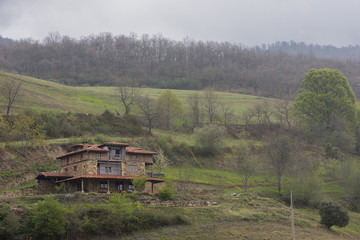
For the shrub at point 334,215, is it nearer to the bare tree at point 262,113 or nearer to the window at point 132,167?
the window at point 132,167

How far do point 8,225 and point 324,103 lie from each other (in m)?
71.6

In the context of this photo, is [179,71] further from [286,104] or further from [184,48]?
[286,104]

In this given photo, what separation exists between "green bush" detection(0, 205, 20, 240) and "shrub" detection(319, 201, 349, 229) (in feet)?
118

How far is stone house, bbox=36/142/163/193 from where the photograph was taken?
167 ft

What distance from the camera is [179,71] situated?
164 metres

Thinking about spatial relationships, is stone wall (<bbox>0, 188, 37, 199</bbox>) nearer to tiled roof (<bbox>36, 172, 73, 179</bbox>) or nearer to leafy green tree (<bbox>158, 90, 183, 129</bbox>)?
tiled roof (<bbox>36, 172, 73, 179</bbox>)

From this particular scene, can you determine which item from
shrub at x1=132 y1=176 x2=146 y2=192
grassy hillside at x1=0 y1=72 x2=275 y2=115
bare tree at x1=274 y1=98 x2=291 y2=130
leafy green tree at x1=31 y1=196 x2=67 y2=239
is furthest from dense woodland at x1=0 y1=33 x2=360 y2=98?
leafy green tree at x1=31 y1=196 x2=67 y2=239

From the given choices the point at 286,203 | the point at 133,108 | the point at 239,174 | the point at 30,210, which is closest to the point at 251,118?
the point at 133,108

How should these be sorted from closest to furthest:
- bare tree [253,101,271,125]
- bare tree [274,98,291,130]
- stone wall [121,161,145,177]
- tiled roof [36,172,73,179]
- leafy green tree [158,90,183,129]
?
tiled roof [36,172,73,179] → stone wall [121,161,145,177] → leafy green tree [158,90,183,129] → bare tree [274,98,291,130] → bare tree [253,101,271,125]

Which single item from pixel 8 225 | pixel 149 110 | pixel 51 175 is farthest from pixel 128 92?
pixel 8 225

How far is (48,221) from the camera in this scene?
35188 millimetres

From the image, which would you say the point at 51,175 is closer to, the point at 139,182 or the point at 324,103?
the point at 139,182

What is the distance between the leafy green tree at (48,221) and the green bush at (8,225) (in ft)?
4.86

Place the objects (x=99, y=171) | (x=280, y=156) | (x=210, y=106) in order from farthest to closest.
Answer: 1. (x=210, y=106)
2. (x=280, y=156)
3. (x=99, y=171)
